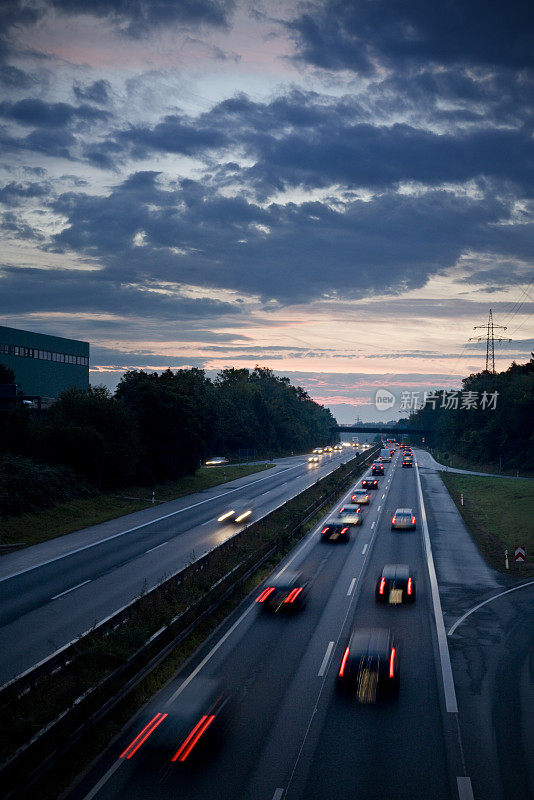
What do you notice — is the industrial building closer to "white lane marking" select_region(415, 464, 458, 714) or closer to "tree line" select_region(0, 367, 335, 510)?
"tree line" select_region(0, 367, 335, 510)

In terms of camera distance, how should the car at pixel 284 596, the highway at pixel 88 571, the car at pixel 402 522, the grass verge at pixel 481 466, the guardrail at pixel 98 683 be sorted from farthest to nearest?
the grass verge at pixel 481 466 → the car at pixel 402 522 → the car at pixel 284 596 → the highway at pixel 88 571 → the guardrail at pixel 98 683

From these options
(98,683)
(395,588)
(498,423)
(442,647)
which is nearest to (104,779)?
(98,683)

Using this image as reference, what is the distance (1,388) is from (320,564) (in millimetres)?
28875

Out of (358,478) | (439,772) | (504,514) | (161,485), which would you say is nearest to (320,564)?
(439,772)

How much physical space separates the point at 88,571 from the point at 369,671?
1728cm

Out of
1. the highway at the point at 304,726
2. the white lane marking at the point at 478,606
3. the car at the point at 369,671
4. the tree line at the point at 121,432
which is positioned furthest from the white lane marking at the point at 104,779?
the tree line at the point at 121,432

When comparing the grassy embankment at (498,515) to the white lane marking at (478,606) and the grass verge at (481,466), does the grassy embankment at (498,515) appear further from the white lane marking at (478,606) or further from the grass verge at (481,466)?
the grass verge at (481,466)

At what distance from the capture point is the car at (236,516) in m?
43.5

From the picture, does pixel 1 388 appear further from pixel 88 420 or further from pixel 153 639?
pixel 153 639

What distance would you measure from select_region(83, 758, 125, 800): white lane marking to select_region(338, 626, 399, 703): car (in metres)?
5.98

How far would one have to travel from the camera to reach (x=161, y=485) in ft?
208

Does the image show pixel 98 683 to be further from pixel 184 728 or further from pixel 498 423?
pixel 498 423

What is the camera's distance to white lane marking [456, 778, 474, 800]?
36.6 feet

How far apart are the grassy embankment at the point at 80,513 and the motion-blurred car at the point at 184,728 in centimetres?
2419
